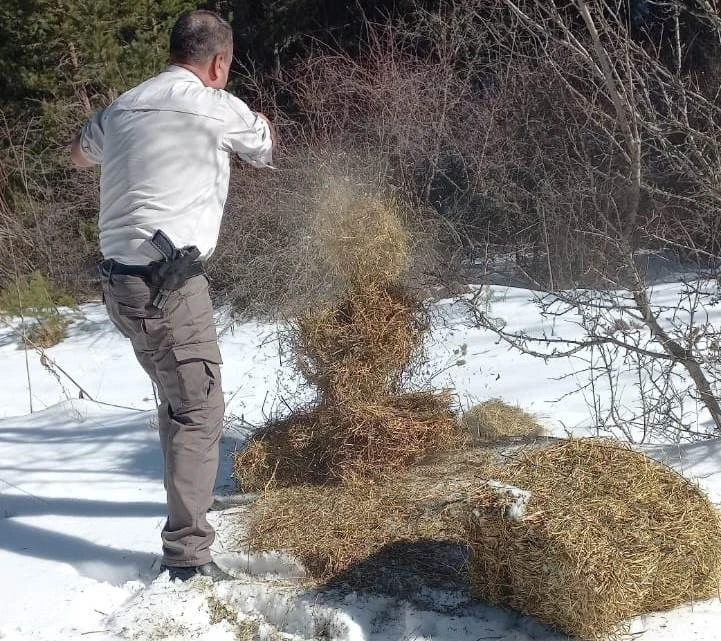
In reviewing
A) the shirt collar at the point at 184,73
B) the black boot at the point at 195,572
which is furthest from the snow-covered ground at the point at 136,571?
the shirt collar at the point at 184,73

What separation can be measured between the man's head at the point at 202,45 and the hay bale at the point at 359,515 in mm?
1628

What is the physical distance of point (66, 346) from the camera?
9.53 metres

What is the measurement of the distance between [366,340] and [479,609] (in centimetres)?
127

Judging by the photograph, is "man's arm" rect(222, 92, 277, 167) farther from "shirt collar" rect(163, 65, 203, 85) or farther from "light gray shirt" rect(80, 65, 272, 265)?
"shirt collar" rect(163, 65, 203, 85)

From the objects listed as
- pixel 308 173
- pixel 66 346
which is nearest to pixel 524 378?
pixel 308 173

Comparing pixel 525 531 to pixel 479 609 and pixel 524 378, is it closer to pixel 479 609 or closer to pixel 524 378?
pixel 479 609

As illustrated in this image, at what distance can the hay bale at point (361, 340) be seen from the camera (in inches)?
141

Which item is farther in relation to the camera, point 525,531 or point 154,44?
point 154,44

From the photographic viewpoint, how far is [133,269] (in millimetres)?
2887

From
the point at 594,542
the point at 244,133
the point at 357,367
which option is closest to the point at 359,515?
the point at 357,367

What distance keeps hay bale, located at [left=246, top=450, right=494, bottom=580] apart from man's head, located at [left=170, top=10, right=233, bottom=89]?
5.34 ft

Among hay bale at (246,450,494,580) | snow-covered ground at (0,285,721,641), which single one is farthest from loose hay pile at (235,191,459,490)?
snow-covered ground at (0,285,721,641)

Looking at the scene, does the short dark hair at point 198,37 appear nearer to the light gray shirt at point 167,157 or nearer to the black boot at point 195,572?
the light gray shirt at point 167,157

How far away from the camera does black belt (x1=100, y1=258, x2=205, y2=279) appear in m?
2.86
